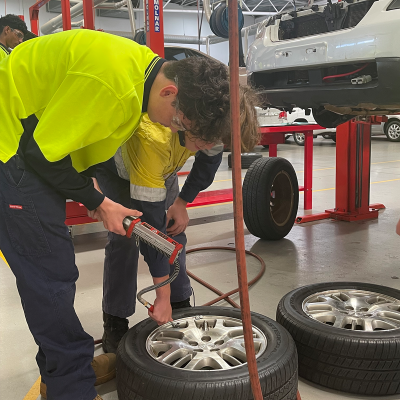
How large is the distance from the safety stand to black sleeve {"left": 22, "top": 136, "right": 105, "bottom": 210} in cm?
343

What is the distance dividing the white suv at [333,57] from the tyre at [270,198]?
610mm

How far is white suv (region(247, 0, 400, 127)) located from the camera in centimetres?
272

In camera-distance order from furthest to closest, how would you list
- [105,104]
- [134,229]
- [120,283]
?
[120,283] < [134,229] < [105,104]

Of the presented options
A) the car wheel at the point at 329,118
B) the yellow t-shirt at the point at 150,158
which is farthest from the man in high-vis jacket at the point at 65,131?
the car wheel at the point at 329,118

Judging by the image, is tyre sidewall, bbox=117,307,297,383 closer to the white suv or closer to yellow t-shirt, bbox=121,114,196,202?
yellow t-shirt, bbox=121,114,196,202

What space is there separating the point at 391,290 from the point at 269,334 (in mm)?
795

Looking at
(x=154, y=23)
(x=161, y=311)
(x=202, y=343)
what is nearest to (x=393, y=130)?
(x=154, y=23)

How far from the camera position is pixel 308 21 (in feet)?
11.0

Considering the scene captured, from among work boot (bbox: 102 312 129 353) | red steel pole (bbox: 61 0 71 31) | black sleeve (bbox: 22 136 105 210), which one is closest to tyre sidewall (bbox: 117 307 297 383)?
work boot (bbox: 102 312 129 353)

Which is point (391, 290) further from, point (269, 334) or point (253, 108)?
point (253, 108)

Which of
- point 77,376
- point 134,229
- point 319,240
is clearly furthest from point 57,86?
point 319,240

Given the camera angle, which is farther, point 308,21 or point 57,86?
point 308,21

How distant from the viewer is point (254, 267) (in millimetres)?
3330

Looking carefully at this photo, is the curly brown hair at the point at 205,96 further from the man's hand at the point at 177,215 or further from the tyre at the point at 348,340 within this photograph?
the tyre at the point at 348,340
